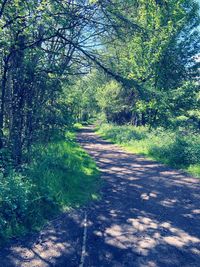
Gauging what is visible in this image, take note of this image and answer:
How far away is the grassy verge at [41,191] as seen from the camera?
5398mm

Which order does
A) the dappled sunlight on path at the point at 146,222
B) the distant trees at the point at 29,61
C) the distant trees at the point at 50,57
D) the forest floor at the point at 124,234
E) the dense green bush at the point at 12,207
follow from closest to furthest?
the forest floor at the point at 124,234 → the dappled sunlight on path at the point at 146,222 → the dense green bush at the point at 12,207 → the distant trees at the point at 29,61 → the distant trees at the point at 50,57

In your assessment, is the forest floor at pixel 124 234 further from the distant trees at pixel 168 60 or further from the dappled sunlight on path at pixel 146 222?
the distant trees at pixel 168 60

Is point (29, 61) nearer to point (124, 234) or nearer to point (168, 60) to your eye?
point (124, 234)

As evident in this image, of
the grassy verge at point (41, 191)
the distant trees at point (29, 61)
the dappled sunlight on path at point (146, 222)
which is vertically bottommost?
the dappled sunlight on path at point (146, 222)

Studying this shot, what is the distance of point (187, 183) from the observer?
9539 millimetres

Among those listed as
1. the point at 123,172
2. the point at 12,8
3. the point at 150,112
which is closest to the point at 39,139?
the point at 123,172

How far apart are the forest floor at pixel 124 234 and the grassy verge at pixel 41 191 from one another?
12.3 inches

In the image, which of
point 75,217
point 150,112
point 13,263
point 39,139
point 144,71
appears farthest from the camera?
point 150,112

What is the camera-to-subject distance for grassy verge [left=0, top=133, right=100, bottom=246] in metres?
5.40

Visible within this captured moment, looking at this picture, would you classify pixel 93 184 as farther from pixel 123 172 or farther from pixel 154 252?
pixel 154 252

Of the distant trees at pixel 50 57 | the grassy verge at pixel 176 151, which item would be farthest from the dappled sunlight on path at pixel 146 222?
the distant trees at pixel 50 57

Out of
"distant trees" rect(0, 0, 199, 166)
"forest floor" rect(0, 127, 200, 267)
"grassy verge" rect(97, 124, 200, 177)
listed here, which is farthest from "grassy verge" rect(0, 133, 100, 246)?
"grassy verge" rect(97, 124, 200, 177)

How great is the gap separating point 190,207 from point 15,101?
5.80 metres

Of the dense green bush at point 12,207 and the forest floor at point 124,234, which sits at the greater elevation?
the dense green bush at point 12,207
